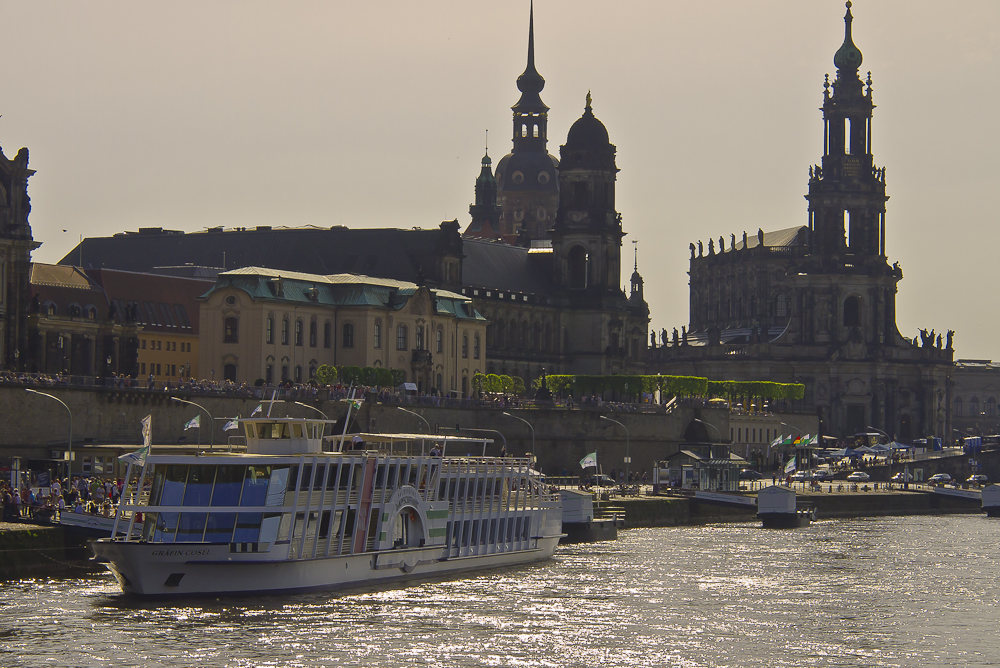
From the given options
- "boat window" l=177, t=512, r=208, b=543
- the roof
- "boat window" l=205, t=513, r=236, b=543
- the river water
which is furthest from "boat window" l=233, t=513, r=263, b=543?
the roof

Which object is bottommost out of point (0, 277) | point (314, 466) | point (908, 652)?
point (908, 652)

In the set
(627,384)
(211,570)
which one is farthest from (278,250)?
(211,570)

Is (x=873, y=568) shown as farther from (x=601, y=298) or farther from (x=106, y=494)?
(x=601, y=298)

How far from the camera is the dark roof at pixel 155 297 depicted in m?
153

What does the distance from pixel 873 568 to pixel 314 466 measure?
3105cm

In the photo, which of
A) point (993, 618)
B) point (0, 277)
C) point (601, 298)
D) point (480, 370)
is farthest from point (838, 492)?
point (993, 618)

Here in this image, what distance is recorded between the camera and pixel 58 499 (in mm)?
81062

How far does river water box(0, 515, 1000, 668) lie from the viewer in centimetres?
5791

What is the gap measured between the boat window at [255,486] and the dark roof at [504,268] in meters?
117

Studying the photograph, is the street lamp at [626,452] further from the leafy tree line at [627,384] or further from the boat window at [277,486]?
the boat window at [277,486]

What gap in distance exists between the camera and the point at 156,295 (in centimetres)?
15775

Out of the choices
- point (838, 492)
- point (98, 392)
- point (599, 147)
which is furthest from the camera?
point (599, 147)

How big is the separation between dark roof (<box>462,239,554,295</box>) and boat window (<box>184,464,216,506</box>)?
117563mm

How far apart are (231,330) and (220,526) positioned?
239 ft
